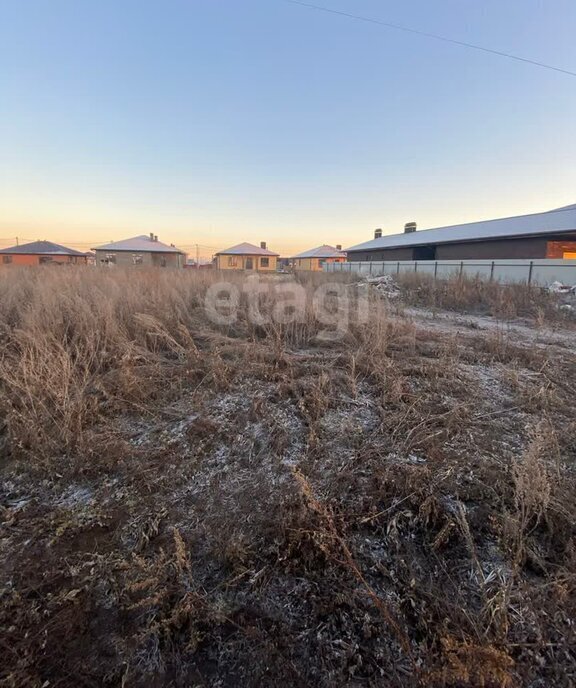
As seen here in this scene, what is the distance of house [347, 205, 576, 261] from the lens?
48.8ft

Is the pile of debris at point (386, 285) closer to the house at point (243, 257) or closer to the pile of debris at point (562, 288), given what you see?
the pile of debris at point (562, 288)

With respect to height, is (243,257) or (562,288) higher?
(243,257)

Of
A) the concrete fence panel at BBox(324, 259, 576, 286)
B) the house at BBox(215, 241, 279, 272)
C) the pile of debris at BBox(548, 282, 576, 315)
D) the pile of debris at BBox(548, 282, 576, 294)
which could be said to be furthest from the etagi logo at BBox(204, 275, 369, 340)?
the house at BBox(215, 241, 279, 272)

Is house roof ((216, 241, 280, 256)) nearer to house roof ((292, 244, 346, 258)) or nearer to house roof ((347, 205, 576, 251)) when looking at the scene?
house roof ((292, 244, 346, 258))

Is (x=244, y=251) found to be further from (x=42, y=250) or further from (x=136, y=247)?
(x=42, y=250)

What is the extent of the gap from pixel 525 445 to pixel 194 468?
2229mm

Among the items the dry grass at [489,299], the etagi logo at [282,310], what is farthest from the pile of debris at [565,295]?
the etagi logo at [282,310]

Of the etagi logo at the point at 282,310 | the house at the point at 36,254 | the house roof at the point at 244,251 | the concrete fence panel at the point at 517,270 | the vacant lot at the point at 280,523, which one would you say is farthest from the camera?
the house roof at the point at 244,251

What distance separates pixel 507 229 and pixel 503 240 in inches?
31.6

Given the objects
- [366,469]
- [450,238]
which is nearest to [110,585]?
[366,469]

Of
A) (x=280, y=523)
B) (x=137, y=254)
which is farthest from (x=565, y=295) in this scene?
(x=137, y=254)

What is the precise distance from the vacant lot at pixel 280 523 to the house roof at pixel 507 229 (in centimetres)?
1547

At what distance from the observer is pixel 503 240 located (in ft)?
54.9

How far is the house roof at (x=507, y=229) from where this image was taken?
581 inches
